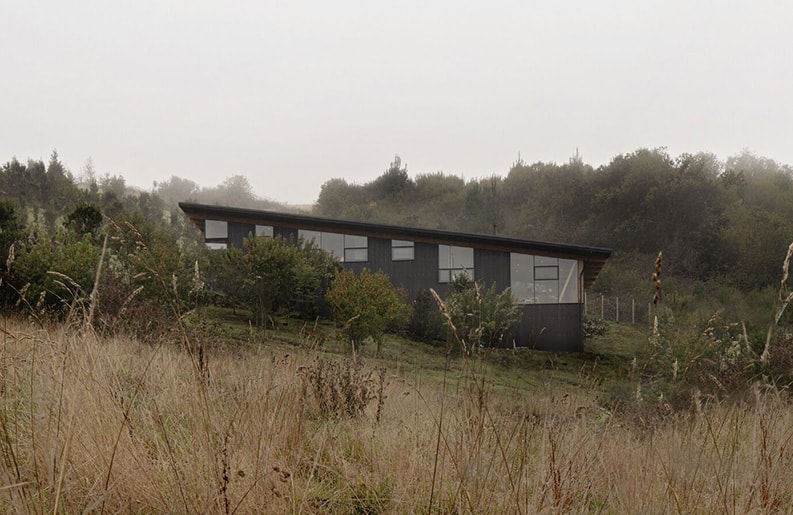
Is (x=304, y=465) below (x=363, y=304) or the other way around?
the other way around

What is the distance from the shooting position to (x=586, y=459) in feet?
12.1

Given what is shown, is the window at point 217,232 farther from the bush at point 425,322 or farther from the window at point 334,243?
the bush at point 425,322

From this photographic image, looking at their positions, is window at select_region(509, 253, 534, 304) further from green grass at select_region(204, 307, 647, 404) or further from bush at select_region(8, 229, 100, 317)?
bush at select_region(8, 229, 100, 317)

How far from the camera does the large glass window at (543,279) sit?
24047 millimetres

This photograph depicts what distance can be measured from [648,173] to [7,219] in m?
37.8

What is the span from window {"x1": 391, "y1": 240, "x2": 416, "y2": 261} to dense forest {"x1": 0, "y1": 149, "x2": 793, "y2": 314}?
7626 millimetres

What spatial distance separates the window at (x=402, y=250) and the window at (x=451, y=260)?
3.79ft

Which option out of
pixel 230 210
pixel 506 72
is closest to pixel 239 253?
pixel 230 210

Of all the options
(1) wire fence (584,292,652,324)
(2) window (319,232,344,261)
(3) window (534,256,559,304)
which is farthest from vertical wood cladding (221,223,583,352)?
(1) wire fence (584,292,652,324)

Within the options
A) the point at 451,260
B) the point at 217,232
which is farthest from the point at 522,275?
the point at 217,232

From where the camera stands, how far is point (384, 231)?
24.5 m

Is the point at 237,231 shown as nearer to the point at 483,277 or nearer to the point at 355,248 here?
the point at 355,248

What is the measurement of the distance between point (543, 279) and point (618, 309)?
28.5 ft

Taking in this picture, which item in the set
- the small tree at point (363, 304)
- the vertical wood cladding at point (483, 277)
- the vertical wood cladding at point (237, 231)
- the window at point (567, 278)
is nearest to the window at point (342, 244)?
the vertical wood cladding at point (483, 277)
